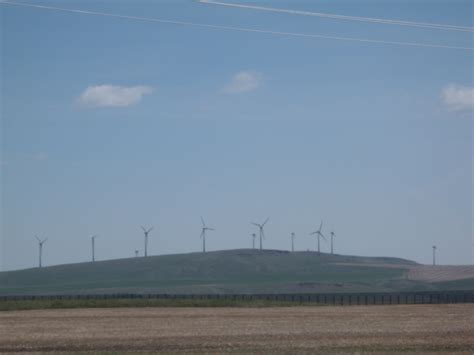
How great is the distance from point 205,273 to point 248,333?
138 metres

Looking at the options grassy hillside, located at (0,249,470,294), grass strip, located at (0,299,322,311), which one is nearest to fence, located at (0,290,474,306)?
grass strip, located at (0,299,322,311)

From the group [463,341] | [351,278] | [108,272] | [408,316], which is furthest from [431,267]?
[463,341]

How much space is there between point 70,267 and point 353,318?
154134mm

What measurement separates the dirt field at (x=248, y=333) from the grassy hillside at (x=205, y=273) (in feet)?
327

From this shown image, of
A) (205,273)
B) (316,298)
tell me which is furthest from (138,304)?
(205,273)

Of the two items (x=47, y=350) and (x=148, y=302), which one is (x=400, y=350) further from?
(x=148, y=302)

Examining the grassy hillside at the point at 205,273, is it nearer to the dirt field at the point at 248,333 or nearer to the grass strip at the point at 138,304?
the grass strip at the point at 138,304

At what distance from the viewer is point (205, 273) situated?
568ft

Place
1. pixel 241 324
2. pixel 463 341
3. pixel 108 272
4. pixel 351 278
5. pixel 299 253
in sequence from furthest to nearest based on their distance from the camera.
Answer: pixel 299 253
pixel 108 272
pixel 351 278
pixel 241 324
pixel 463 341

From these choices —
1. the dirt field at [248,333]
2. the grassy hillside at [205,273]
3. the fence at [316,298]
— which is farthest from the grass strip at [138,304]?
the grassy hillside at [205,273]

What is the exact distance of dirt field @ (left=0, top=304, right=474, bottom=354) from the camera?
101 ft

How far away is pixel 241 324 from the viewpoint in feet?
138

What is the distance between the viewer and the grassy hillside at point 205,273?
160750 millimetres

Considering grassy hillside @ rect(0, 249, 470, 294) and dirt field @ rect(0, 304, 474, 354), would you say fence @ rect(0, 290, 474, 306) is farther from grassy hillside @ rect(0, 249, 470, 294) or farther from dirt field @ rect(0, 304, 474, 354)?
grassy hillside @ rect(0, 249, 470, 294)
